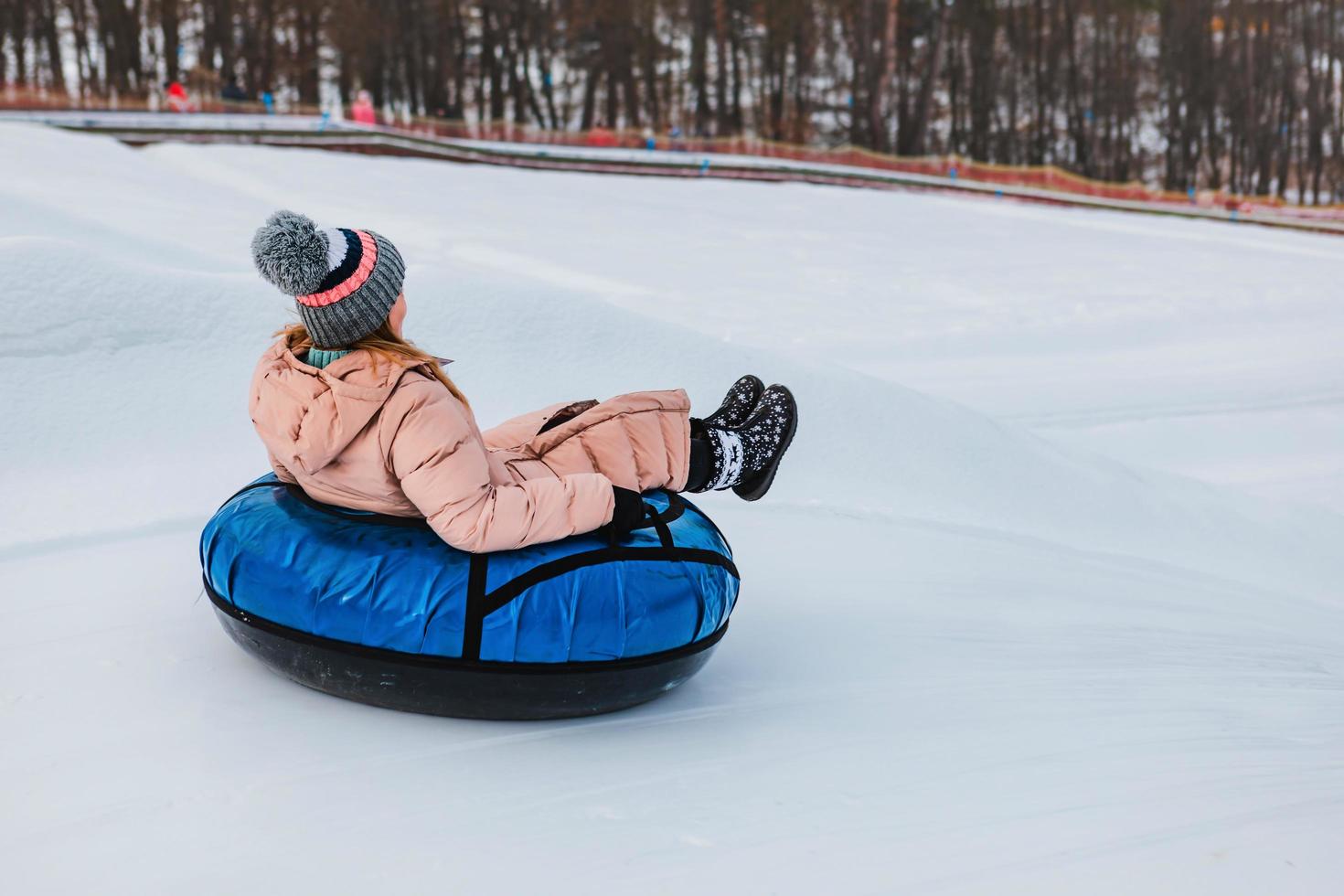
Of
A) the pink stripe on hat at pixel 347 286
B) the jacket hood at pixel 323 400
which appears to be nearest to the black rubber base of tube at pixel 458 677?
the jacket hood at pixel 323 400

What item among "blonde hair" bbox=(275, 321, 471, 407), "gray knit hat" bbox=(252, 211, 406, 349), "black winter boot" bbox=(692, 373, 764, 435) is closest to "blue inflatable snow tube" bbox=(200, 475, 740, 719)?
"blonde hair" bbox=(275, 321, 471, 407)

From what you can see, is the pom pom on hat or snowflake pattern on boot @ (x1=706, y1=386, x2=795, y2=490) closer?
the pom pom on hat

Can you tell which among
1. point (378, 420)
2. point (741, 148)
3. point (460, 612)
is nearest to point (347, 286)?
point (378, 420)

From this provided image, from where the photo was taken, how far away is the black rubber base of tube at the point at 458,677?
2203mm

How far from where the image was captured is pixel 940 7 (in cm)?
2919

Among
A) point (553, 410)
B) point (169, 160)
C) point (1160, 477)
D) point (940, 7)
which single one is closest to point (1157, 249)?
point (1160, 477)

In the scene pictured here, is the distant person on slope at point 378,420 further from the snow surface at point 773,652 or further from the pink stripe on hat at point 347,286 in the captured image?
the snow surface at point 773,652

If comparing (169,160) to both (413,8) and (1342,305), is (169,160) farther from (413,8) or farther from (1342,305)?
(413,8)

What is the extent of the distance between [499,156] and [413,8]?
11672mm

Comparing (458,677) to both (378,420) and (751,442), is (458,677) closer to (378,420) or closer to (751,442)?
(378,420)

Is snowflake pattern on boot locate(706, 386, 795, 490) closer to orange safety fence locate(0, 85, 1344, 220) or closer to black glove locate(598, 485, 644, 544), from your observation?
black glove locate(598, 485, 644, 544)

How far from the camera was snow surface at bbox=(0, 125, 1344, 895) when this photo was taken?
6.27ft

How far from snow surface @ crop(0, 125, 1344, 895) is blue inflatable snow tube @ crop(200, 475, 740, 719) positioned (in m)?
0.09

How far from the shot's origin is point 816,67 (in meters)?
Answer: 32.1
